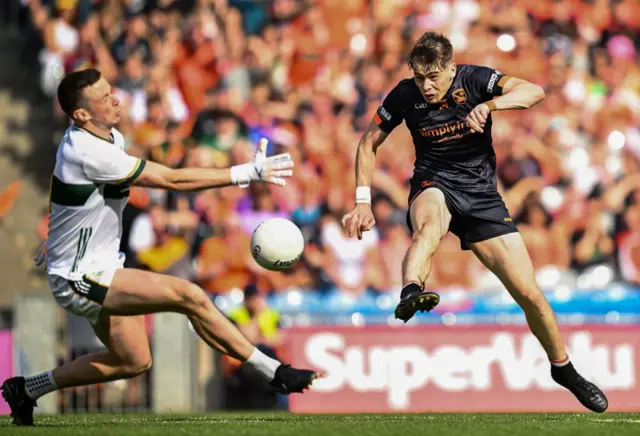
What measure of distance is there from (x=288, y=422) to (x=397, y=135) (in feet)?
25.2

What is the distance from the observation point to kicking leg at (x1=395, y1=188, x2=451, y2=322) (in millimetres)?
Answer: 7129

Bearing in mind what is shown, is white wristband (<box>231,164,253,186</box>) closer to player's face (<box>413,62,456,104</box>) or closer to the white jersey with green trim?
the white jersey with green trim

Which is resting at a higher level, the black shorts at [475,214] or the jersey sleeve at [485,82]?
the jersey sleeve at [485,82]

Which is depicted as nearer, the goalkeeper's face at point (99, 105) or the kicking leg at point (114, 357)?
the goalkeeper's face at point (99, 105)

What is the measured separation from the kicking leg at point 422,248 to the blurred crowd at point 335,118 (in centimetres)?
523

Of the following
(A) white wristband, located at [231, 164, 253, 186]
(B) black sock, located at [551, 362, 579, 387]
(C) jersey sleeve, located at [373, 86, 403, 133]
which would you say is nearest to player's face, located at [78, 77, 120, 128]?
(A) white wristband, located at [231, 164, 253, 186]

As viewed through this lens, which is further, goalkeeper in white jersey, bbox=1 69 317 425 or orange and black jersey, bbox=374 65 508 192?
orange and black jersey, bbox=374 65 508 192

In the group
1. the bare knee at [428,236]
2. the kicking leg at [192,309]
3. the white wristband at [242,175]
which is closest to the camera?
the kicking leg at [192,309]

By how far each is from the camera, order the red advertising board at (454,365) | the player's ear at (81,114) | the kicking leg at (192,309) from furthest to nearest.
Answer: the red advertising board at (454,365) → the player's ear at (81,114) → the kicking leg at (192,309)

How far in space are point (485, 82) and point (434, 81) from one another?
391 millimetres

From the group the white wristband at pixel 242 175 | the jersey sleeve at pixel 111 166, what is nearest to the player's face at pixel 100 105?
the jersey sleeve at pixel 111 166

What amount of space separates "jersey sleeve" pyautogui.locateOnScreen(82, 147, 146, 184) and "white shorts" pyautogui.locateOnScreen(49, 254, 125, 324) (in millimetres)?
569

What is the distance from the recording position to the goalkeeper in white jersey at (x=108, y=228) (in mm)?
7297

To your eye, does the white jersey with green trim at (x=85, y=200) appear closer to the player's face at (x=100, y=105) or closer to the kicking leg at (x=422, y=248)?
the player's face at (x=100, y=105)
